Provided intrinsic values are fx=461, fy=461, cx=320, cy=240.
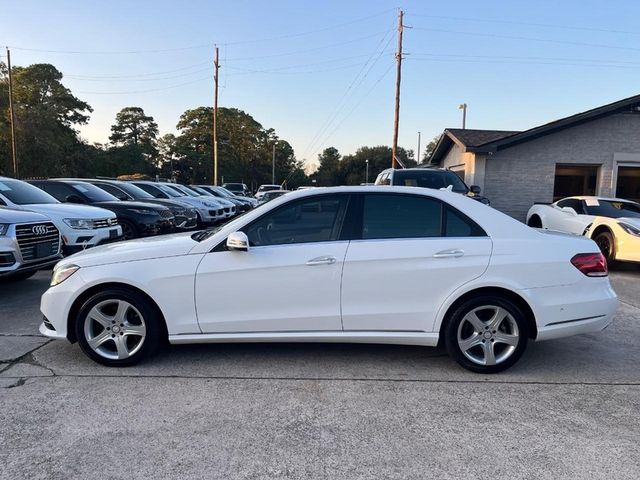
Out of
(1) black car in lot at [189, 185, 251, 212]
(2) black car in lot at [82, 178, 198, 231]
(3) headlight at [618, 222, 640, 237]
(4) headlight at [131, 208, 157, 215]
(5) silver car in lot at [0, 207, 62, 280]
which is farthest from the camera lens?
(1) black car in lot at [189, 185, 251, 212]

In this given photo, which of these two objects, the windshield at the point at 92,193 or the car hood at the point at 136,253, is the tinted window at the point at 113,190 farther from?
the car hood at the point at 136,253

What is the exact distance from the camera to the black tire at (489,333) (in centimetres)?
385

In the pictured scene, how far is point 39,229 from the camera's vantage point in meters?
6.56

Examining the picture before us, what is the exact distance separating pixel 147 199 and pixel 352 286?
1078 centimetres

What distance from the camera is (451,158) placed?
2069 centimetres

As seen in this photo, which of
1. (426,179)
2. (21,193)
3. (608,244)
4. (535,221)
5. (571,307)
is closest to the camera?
(571,307)

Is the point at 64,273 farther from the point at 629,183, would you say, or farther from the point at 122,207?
the point at 629,183

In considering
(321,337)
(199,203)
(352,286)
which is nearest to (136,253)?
(321,337)

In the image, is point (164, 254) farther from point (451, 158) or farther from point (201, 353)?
point (451, 158)

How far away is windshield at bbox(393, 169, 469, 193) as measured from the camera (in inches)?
414

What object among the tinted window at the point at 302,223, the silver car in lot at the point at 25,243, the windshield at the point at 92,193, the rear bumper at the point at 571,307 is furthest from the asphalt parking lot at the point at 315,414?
the windshield at the point at 92,193

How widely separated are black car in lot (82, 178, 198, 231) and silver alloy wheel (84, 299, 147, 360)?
8.78 meters

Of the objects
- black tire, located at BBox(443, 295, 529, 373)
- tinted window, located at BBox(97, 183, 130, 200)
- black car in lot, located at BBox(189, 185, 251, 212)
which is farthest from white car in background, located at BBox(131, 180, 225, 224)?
black tire, located at BBox(443, 295, 529, 373)

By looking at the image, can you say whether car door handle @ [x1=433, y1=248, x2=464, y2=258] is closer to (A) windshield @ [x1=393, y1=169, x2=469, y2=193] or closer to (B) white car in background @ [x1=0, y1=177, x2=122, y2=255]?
(B) white car in background @ [x1=0, y1=177, x2=122, y2=255]
